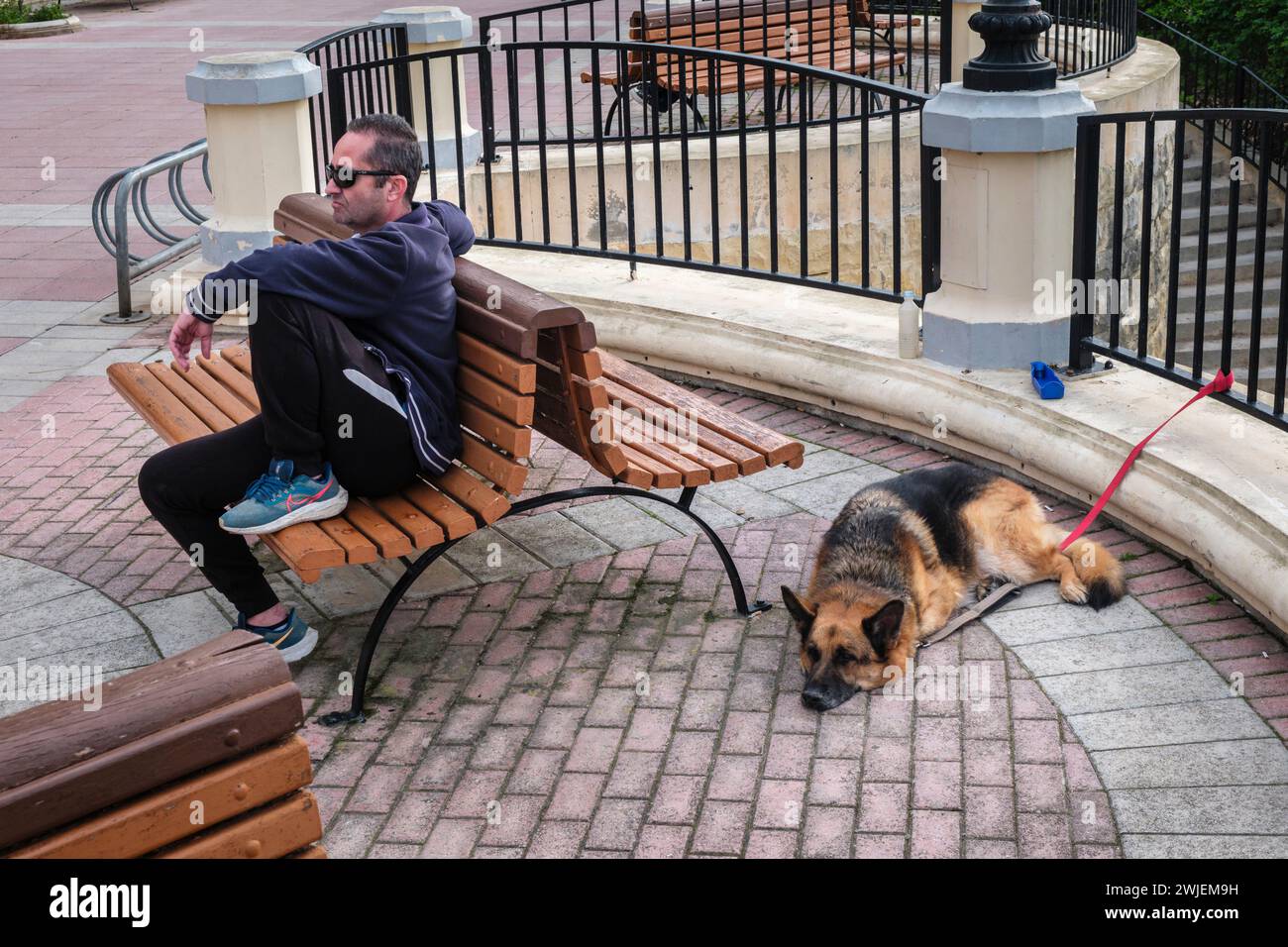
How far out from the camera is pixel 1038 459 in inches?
215

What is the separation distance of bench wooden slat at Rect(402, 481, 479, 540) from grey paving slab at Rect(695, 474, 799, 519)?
58.1 inches

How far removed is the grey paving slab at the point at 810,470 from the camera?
589 cm

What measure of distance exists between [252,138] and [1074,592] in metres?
5.19

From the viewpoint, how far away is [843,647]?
434 cm

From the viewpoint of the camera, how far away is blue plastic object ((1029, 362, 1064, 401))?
218 inches

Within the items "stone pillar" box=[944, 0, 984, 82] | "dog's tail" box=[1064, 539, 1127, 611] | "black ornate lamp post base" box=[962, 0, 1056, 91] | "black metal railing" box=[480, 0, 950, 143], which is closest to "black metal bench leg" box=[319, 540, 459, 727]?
"dog's tail" box=[1064, 539, 1127, 611]

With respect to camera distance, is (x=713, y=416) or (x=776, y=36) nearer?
(x=713, y=416)

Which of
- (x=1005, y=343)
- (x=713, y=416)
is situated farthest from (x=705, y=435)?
(x=1005, y=343)

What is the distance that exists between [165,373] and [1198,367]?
150 inches

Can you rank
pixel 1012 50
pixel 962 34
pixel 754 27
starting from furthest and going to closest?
pixel 754 27 → pixel 962 34 → pixel 1012 50

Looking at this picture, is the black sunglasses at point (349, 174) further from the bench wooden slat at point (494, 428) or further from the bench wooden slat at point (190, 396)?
the bench wooden slat at point (190, 396)

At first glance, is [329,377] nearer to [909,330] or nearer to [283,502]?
[283,502]

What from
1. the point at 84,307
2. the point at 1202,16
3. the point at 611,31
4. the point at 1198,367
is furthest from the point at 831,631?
the point at 611,31
